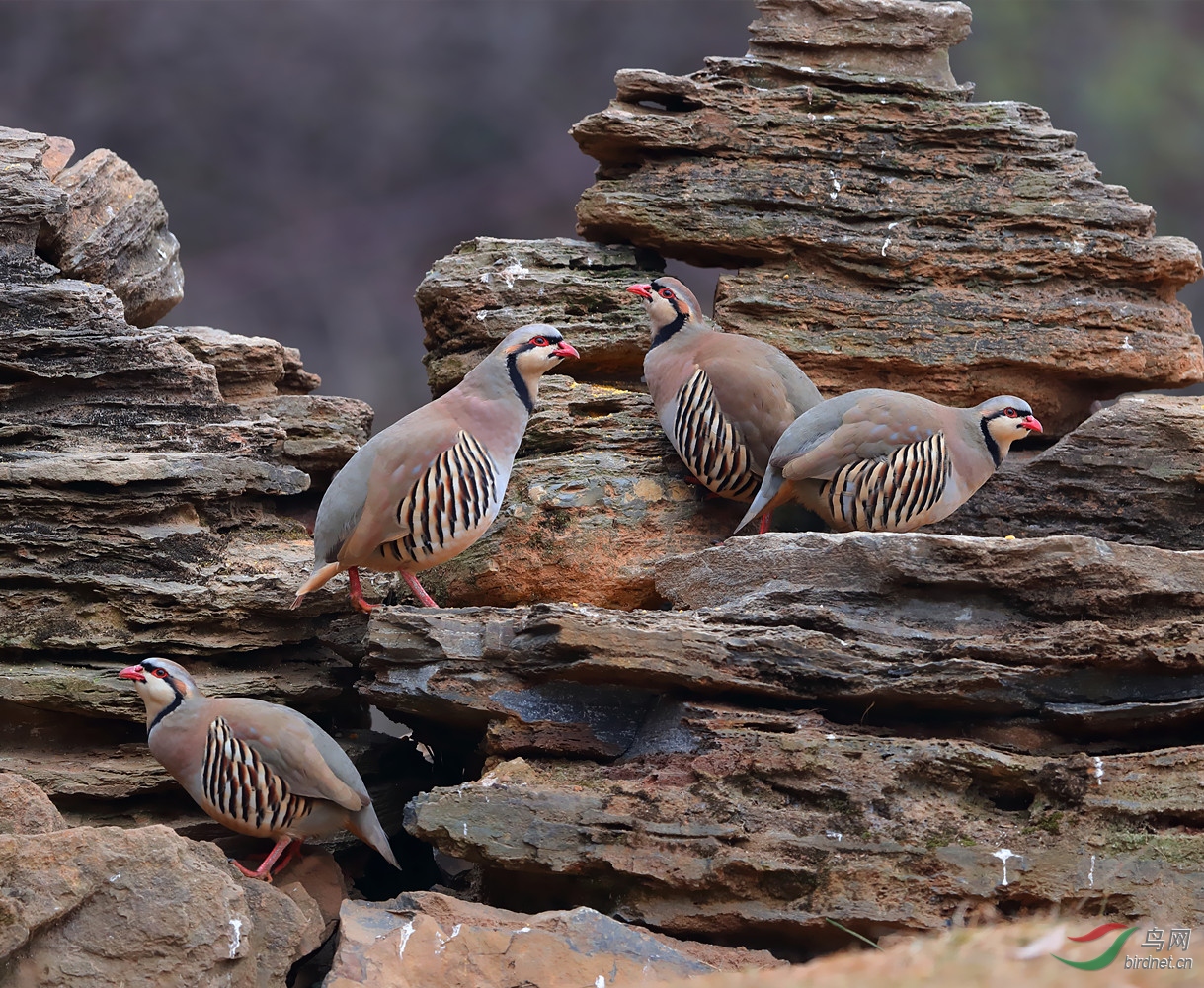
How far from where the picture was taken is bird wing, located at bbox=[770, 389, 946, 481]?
5430mm

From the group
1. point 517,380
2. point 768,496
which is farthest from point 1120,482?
point 517,380

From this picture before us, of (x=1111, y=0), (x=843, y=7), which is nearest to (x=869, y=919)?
(x=843, y=7)

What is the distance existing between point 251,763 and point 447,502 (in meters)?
1.32

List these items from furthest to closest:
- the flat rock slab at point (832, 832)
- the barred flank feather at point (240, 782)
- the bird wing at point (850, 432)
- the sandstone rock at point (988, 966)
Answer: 1. the bird wing at point (850, 432)
2. the barred flank feather at point (240, 782)
3. the flat rock slab at point (832, 832)
4. the sandstone rock at point (988, 966)

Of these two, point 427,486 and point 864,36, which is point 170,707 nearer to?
point 427,486

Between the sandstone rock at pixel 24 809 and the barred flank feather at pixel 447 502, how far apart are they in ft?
5.56

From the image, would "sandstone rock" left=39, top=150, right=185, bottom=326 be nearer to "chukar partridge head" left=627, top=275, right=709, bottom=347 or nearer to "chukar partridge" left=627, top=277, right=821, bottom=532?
"chukar partridge head" left=627, top=275, right=709, bottom=347

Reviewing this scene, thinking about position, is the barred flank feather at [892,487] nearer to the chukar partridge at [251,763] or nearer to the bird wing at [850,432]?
the bird wing at [850,432]

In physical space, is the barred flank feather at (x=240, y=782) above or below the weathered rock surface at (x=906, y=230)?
below

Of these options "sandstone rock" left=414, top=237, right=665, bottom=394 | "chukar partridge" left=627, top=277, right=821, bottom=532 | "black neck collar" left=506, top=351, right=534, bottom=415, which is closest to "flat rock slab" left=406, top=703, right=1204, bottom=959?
"chukar partridge" left=627, top=277, right=821, bottom=532

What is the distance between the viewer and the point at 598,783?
4.77 meters

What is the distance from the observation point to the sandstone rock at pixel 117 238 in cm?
683

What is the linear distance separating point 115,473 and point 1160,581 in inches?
173

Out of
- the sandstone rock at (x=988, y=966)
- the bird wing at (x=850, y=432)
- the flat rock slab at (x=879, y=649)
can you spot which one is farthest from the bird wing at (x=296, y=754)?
the sandstone rock at (x=988, y=966)
